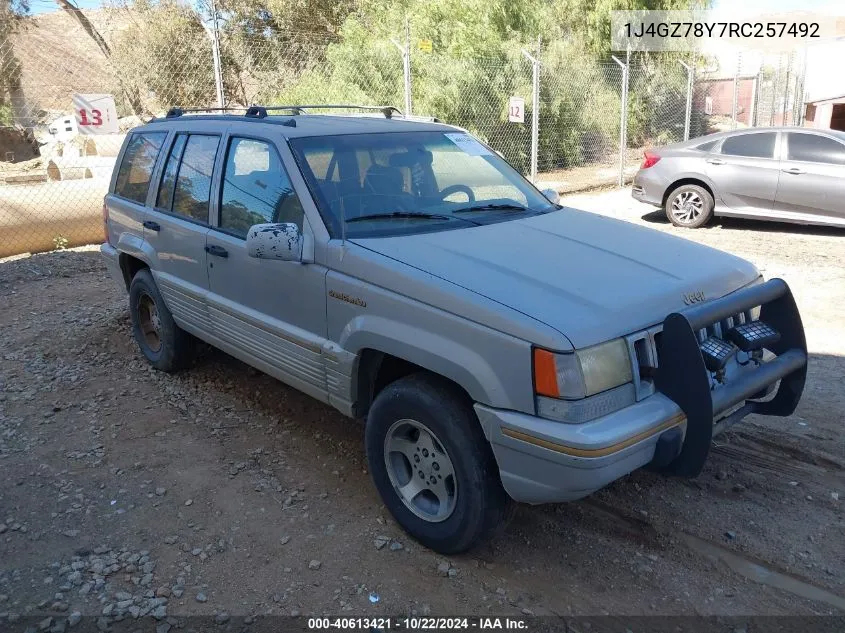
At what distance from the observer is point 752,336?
3.31 meters

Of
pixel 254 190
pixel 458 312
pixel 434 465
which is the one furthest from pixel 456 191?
pixel 434 465

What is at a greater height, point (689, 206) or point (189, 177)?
point (189, 177)

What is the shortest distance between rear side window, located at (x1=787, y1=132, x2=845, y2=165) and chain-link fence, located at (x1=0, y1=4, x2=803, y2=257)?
422 centimetres

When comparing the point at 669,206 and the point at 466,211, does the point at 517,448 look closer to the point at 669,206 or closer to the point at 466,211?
the point at 466,211

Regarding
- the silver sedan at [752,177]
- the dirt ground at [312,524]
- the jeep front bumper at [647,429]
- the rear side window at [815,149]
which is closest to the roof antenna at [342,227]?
the jeep front bumper at [647,429]

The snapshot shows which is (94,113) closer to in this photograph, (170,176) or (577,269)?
(170,176)

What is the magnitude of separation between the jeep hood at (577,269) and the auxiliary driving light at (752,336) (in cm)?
18

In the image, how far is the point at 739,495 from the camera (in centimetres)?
381

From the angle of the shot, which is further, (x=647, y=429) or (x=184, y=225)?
(x=184, y=225)

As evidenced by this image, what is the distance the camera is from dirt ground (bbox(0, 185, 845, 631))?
312cm

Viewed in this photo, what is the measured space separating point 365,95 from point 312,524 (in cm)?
1200

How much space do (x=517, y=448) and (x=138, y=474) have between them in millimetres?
2362

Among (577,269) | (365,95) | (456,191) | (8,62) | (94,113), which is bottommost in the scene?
(577,269)

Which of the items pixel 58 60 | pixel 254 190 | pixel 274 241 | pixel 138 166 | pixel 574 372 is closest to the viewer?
pixel 574 372
